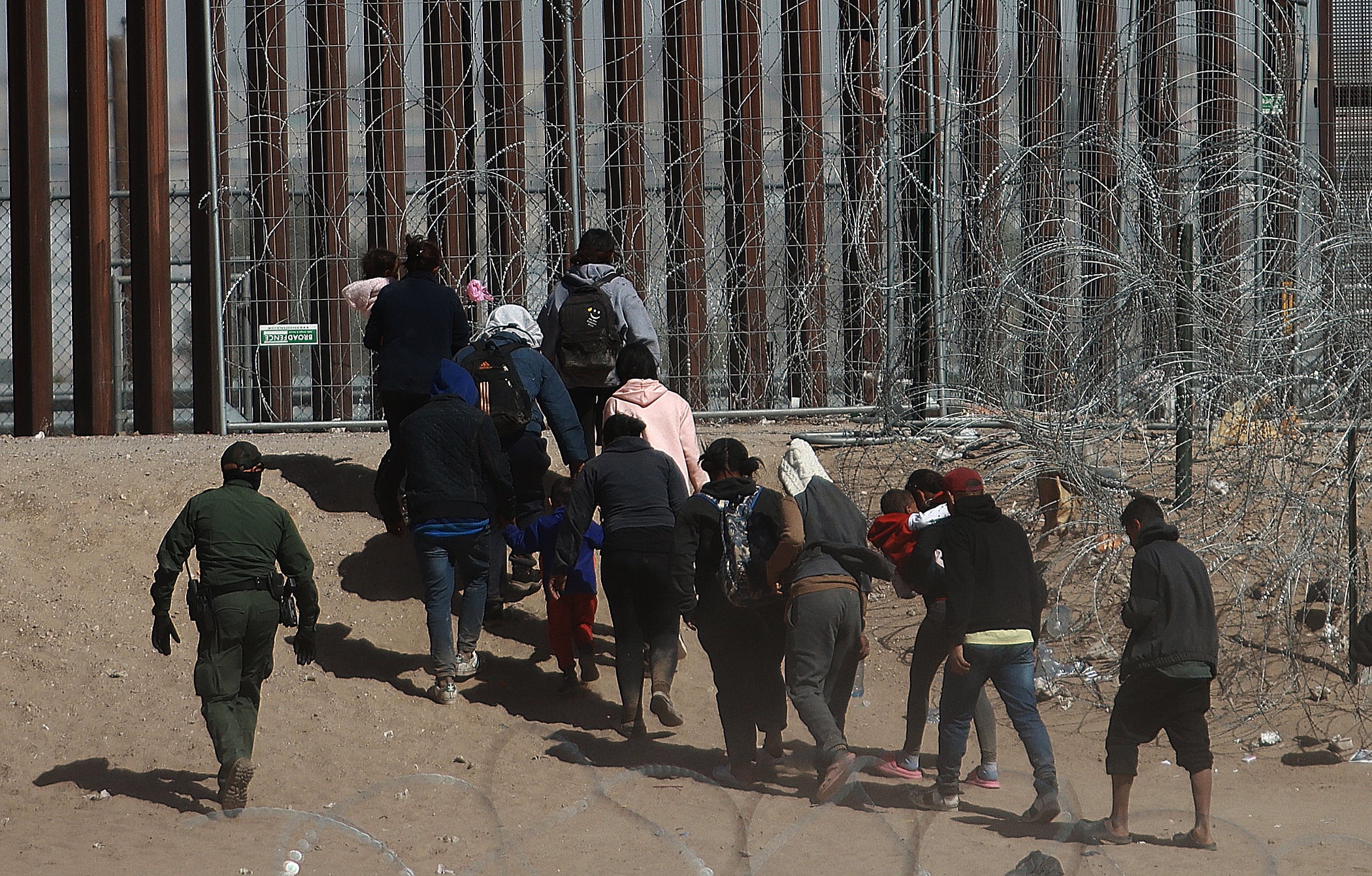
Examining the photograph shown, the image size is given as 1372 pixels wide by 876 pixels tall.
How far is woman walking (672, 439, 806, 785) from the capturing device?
5.50 m

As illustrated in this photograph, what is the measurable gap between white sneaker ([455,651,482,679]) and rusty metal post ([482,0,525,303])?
332 centimetres

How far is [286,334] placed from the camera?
8.75 metres

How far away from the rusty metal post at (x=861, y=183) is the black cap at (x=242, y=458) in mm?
4409

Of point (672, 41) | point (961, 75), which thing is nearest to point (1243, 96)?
point (961, 75)

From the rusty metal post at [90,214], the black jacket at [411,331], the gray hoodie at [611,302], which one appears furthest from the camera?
the rusty metal post at [90,214]

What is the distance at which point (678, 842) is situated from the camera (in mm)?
4945

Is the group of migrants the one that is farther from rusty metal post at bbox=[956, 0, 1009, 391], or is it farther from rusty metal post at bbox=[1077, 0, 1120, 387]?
rusty metal post at bbox=[1077, 0, 1120, 387]

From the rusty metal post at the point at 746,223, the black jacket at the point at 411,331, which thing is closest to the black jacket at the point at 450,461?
the black jacket at the point at 411,331

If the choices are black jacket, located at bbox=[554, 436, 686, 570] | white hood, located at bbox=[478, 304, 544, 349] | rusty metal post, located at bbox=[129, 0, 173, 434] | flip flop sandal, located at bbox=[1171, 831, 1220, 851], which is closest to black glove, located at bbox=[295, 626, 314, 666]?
black jacket, located at bbox=[554, 436, 686, 570]

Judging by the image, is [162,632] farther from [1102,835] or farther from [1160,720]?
[1160,720]

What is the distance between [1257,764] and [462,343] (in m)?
4.04

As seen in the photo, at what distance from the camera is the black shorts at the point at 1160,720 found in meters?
4.82

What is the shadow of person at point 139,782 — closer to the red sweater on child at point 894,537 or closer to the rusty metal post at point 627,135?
the red sweater on child at point 894,537

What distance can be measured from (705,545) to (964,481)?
104cm
